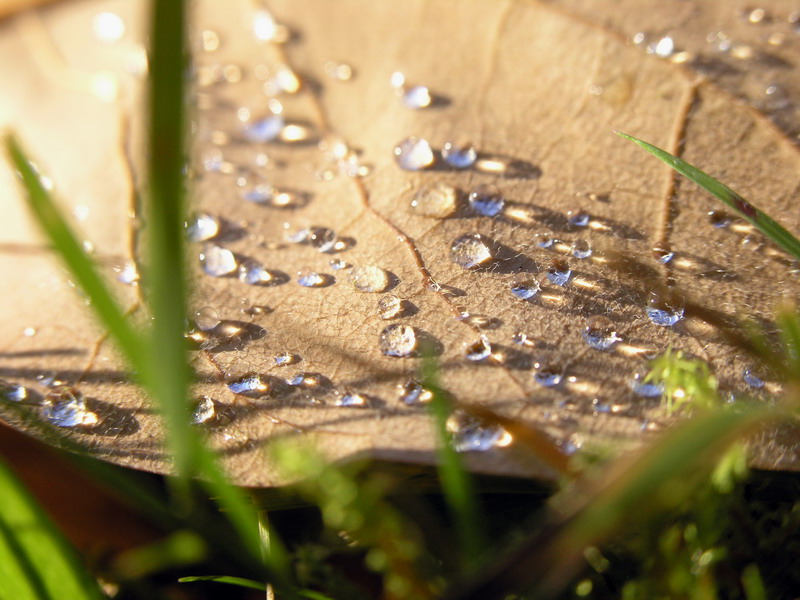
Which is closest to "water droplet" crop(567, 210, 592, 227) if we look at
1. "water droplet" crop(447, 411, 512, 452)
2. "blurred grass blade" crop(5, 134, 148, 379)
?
"water droplet" crop(447, 411, 512, 452)

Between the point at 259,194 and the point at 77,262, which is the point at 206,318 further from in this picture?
the point at 77,262

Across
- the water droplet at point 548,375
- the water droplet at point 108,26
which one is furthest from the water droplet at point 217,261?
the water droplet at point 108,26

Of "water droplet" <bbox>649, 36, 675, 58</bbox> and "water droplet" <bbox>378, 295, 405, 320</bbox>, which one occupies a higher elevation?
"water droplet" <bbox>649, 36, 675, 58</bbox>

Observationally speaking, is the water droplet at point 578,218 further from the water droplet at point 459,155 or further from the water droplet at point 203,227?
the water droplet at point 203,227

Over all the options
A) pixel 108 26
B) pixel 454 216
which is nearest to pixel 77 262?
pixel 454 216

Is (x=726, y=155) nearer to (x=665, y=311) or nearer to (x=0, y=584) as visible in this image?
(x=665, y=311)

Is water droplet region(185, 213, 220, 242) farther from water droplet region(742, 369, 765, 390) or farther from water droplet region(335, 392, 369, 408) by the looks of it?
water droplet region(742, 369, 765, 390)

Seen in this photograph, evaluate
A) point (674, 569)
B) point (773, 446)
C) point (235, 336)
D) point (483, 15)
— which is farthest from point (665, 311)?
point (483, 15)
